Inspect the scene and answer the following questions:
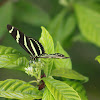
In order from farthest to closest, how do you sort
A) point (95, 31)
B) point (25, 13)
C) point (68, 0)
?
point (25, 13) → point (68, 0) → point (95, 31)

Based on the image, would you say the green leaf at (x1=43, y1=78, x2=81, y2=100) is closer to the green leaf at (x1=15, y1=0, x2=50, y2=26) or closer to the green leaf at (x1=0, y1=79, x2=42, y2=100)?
the green leaf at (x1=0, y1=79, x2=42, y2=100)

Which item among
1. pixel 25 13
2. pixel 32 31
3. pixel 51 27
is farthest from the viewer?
pixel 32 31

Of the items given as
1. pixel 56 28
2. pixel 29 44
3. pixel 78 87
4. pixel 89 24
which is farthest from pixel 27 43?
pixel 56 28

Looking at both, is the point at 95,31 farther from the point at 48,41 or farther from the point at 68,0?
the point at 48,41

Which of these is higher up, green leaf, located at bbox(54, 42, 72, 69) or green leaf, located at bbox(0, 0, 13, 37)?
green leaf, located at bbox(0, 0, 13, 37)

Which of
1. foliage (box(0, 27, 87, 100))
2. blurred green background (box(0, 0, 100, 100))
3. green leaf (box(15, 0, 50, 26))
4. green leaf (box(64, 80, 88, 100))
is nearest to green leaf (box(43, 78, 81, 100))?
foliage (box(0, 27, 87, 100))

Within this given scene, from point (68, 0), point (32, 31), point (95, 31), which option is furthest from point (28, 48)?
A: point (32, 31)
